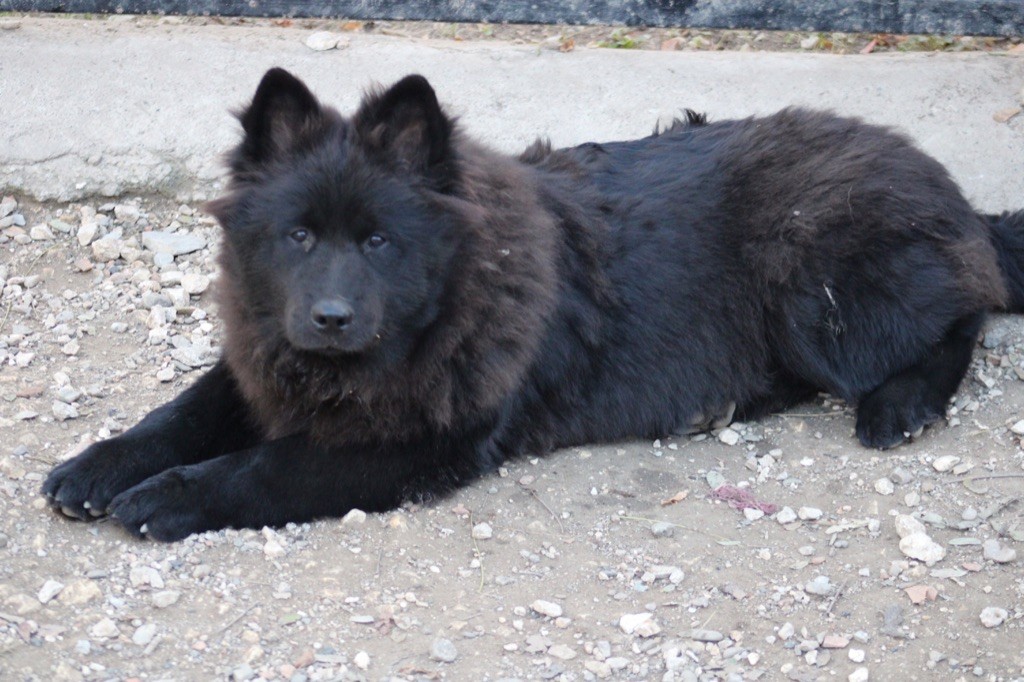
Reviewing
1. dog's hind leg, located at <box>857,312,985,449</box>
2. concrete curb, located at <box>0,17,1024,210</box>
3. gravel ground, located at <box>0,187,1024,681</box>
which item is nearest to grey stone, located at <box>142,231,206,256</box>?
concrete curb, located at <box>0,17,1024,210</box>

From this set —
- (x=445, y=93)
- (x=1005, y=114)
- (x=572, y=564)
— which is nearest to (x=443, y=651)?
(x=572, y=564)

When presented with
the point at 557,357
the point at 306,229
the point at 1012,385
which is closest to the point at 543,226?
the point at 557,357

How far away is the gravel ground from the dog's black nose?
0.74m

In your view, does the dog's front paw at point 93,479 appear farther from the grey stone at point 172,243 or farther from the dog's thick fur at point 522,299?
the grey stone at point 172,243

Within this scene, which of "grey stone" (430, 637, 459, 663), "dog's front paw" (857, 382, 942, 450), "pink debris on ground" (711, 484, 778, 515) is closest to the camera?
"grey stone" (430, 637, 459, 663)

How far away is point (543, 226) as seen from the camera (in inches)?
191

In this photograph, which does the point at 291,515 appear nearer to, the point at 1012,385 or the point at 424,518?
the point at 424,518

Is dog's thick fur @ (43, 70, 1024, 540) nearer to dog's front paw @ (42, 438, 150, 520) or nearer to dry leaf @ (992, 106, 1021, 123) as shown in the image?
dog's front paw @ (42, 438, 150, 520)

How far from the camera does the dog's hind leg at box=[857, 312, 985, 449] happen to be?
5.09 metres

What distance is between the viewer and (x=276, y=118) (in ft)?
14.6

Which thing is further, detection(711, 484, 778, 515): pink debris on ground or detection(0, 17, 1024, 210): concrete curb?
detection(0, 17, 1024, 210): concrete curb

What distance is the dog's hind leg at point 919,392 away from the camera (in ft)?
16.7

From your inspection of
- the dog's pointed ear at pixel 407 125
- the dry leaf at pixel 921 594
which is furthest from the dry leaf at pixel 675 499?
the dog's pointed ear at pixel 407 125

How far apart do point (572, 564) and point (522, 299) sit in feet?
3.36
